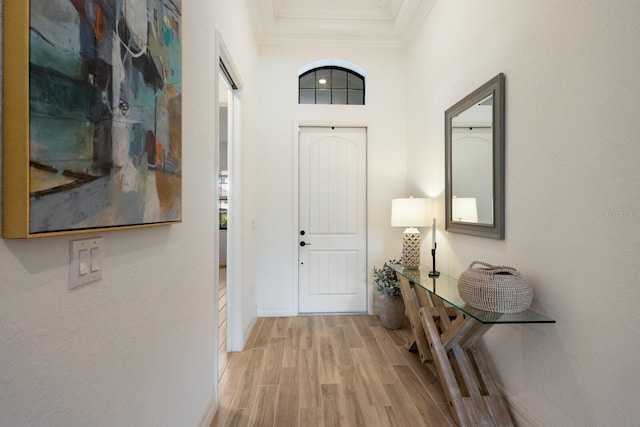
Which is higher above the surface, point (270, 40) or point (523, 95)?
point (270, 40)

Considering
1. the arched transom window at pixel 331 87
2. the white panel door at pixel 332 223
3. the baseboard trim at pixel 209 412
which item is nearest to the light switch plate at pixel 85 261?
the baseboard trim at pixel 209 412

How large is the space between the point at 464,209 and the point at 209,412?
6.97 ft

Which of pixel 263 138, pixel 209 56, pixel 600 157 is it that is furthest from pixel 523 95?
pixel 263 138

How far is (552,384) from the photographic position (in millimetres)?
1518

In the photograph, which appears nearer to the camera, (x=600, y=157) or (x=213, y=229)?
(x=600, y=157)

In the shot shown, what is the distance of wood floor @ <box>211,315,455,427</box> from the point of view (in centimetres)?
186

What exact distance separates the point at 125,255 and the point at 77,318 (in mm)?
251

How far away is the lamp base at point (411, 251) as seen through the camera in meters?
2.74

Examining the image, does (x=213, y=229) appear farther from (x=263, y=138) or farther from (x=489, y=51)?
(x=489, y=51)

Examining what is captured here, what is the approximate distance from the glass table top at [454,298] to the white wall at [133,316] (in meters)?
1.39

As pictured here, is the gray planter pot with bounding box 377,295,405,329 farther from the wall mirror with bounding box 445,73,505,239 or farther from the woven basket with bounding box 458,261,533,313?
the woven basket with bounding box 458,261,533,313

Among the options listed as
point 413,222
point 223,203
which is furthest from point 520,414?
point 223,203

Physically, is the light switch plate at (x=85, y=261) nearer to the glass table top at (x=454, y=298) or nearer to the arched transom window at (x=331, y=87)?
the glass table top at (x=454, y=298)

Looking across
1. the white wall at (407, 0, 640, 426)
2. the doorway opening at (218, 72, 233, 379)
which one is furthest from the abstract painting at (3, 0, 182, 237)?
the white wall at (407, 0, 640, 426)
